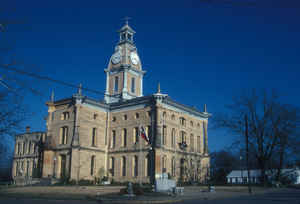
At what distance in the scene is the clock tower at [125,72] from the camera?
5491 centimetres

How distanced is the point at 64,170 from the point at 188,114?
69.3 feet

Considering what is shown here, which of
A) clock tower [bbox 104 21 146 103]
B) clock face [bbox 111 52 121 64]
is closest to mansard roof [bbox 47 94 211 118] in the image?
clock tower [bbox 104 21 146 103]

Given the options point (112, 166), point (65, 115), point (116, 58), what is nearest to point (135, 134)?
point (112, 166)

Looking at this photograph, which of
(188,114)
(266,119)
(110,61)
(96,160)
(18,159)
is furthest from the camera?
(18,159)

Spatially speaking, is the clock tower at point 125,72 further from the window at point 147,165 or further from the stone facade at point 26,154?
the stone facade at point 26,154

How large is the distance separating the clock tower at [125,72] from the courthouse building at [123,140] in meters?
0.73

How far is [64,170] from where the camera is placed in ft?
151

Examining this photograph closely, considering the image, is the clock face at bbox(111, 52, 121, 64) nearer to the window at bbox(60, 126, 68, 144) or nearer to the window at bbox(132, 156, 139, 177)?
the window at bbox(60, 126, 68, 144)

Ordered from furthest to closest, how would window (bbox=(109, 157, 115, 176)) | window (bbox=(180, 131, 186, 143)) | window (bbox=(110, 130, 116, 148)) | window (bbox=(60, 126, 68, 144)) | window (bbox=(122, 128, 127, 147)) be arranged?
window (bbox=(110, 130, 116, 148)), window (bbox=(180, 131, 186, 143)), window (bbox=(109, 157, 115, 176)), window (bbox=(122, 128, 127, 147)), window (bbox=(60, 126, 68, 144))

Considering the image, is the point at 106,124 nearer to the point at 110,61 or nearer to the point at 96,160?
the point at 96,160

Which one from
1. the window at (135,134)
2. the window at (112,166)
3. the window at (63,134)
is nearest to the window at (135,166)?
the window at (135,134)

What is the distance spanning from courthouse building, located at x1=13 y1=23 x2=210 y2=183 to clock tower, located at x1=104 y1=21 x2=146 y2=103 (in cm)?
73

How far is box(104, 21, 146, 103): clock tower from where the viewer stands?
54906 millimetres

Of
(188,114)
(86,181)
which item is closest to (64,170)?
(86,181)
